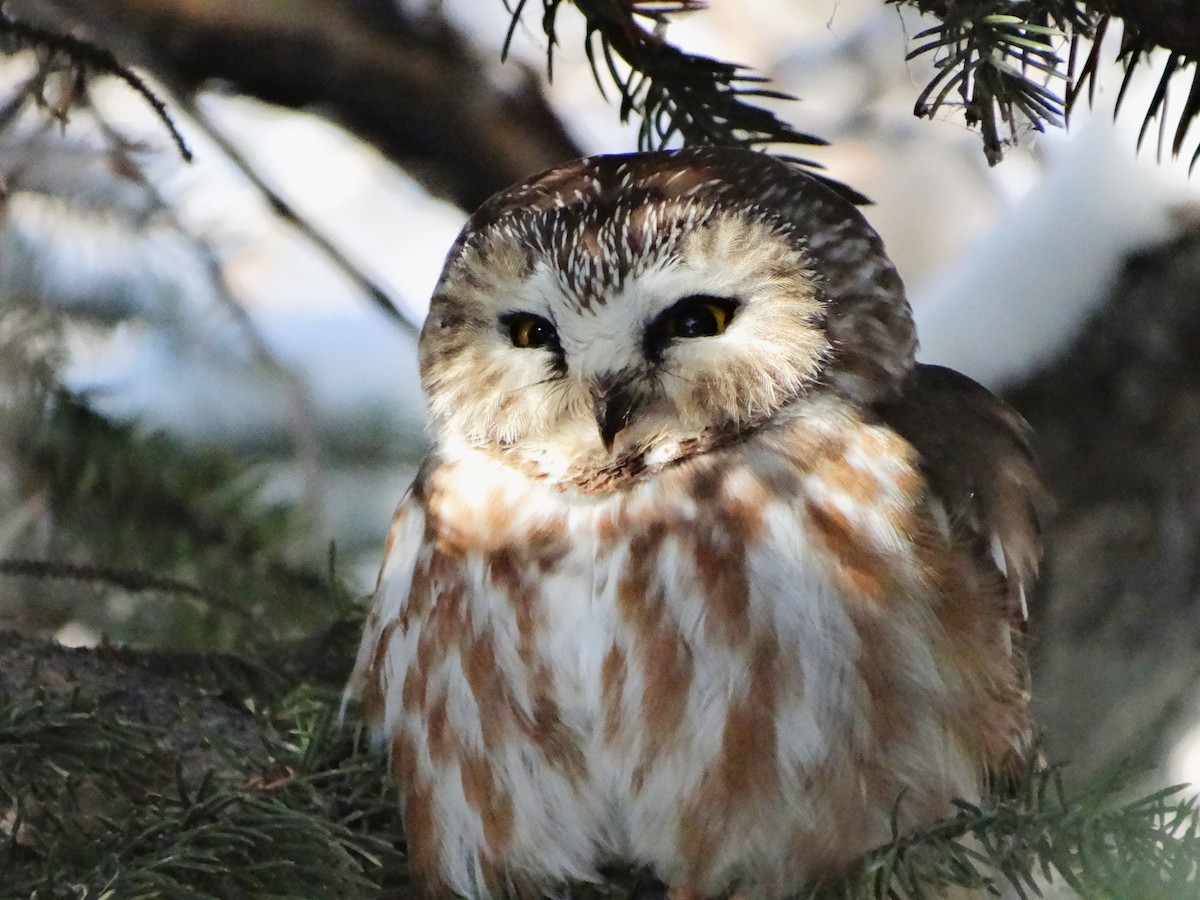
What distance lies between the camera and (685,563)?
2000 millimetres

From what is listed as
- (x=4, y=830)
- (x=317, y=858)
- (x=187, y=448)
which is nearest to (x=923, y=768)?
(x=317, y=858)

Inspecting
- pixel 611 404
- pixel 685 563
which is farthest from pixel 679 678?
pixel 611 404

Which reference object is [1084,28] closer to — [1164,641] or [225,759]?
[225,759]

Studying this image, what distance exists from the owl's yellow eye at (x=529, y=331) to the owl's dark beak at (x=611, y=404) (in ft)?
0.42

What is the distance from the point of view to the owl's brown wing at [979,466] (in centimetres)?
216

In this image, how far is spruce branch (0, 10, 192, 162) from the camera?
77.9 inches

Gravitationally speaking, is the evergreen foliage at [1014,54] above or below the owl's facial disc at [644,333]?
above

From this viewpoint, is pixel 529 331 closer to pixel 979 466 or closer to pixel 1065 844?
pixel 979 466

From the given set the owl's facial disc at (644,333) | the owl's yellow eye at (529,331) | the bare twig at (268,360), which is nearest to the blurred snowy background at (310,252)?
the bare twig at (268,360)

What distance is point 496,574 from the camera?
207 centimetres

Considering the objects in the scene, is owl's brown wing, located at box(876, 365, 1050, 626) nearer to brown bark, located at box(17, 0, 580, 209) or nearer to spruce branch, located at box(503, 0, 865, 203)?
spruce branch, located at box(503, 0, 865, 203)

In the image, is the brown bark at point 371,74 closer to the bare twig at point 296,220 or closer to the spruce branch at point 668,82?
the bare twig at point 296,220

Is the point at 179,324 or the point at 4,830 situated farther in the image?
the point at 179,324

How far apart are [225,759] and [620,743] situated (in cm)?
55
